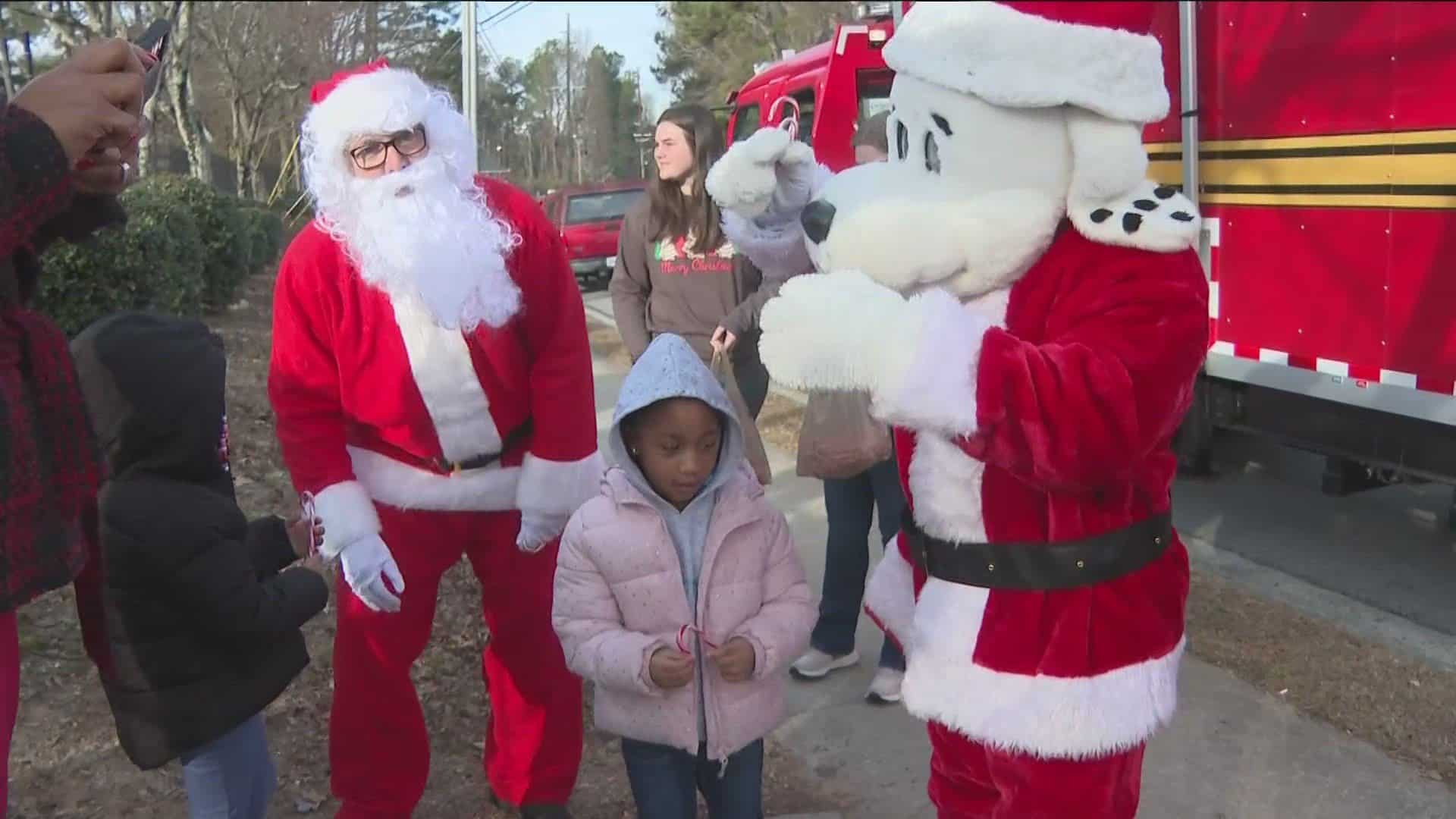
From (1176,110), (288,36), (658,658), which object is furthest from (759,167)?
(288,36)

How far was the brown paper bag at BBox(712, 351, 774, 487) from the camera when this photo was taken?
381cm

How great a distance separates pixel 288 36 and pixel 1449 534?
20.6m

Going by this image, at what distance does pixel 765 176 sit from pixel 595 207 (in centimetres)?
1654

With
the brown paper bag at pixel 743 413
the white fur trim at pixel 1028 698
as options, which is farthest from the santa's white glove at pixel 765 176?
the brown paper bag at pixel 743 413

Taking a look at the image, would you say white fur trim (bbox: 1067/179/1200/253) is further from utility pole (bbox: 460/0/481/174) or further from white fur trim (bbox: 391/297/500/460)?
utility pole (bbox: 460/0/481/174)

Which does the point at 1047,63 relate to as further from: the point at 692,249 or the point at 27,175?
the point at 692,249

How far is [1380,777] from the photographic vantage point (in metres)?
3.07

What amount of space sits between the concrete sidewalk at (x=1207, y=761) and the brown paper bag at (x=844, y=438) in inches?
29.4

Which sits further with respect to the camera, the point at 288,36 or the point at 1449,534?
the point at 288,36

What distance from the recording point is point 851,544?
371cm

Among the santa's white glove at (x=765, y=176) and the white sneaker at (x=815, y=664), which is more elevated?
the santa's white glove at (x=765, y=176)

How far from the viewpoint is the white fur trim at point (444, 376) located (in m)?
2.71

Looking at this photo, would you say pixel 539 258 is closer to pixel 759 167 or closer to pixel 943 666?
pixel 759 167

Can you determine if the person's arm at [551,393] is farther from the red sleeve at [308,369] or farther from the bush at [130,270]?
the bush at [130,270]
